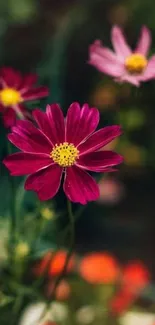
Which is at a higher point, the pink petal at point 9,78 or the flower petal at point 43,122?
the pink petal at point 9,78

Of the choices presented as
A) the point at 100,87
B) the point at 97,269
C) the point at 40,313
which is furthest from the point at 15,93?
the point at 100,87

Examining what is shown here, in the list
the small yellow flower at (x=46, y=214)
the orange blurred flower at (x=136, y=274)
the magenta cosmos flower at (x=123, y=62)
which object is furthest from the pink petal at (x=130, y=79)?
the orange blurred flower at (x=136, y=274)

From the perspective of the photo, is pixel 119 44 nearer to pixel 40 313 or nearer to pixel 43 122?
pixel 43 122

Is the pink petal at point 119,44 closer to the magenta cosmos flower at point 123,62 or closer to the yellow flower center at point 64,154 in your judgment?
the magenta cosmos flower at point 123,62

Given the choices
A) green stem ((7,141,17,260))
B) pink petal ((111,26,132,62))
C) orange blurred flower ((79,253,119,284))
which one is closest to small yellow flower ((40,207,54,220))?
green stem ((7,141,17,260))

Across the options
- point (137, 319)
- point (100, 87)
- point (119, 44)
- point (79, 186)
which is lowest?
point (137, 319)

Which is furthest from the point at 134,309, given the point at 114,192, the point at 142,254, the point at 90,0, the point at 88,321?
the point at 90,0
